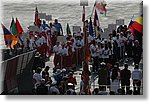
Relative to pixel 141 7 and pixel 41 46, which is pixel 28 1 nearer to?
pixel 41 46

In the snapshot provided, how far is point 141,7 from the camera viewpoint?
13742mm

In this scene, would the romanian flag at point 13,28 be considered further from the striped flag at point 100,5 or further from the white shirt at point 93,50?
the striped flag at point 100,5

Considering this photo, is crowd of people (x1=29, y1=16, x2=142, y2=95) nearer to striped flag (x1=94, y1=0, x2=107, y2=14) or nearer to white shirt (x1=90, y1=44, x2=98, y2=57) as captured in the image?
white shirt (x1=90, y1=44, x2=98, y2=57)

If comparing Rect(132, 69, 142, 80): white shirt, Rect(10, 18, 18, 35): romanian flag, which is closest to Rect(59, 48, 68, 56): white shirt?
Rect(10, 18, 18, 35): romanian flag

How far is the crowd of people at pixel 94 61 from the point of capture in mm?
14500

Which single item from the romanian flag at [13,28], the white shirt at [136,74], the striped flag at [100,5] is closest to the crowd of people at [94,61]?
the white shirt at [136,74]

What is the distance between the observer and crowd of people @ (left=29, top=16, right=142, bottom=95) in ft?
47.6

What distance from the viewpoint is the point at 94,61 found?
55.8 feet

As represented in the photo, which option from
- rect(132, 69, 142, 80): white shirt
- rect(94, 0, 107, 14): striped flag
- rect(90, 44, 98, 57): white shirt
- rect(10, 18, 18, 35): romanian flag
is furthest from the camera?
rect(90, 44, 98, 57): white shirt

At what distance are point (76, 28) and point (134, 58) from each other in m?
1.84

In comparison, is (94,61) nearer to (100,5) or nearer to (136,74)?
(100,5)

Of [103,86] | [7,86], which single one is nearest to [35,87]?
[7,86]

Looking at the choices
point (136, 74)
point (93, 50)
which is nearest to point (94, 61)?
point (93, 50)

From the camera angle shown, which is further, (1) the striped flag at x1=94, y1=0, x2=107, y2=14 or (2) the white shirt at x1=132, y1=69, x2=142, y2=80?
(1) the striped flag at x1=94, y1=0, x2=107, y2=14
